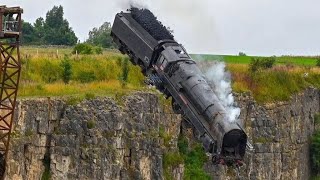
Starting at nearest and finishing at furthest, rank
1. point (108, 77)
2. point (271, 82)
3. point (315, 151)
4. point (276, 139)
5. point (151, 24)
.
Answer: point (151, 24)
point (108, 77)
point (276, 139)
point (271, 82)
point (315, 151)

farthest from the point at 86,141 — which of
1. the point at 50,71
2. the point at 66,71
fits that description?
the point at 50,71

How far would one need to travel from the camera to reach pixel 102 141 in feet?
167

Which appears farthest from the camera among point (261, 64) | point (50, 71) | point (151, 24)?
point (261, 64)

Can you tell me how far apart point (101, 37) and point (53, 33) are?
12157 mm

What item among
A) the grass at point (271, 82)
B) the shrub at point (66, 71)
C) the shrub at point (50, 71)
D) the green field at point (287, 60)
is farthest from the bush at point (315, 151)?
the shrub at point (50, 71)

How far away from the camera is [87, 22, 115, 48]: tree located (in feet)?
365

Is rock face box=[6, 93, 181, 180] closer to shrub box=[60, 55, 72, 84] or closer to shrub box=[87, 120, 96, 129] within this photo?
shrub box=[87, 120, 96, 129]

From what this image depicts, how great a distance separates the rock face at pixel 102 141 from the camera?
47.1 metres

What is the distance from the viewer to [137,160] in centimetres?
5378

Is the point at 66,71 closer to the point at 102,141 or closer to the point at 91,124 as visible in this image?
the point at 91,124

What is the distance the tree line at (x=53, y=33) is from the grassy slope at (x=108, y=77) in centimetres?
3096

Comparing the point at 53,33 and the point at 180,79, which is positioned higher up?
the point at 53,33

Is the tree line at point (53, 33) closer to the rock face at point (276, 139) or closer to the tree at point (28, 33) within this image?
the tree at point (28, 33)

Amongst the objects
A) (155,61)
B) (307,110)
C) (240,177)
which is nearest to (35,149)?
(240,177)
